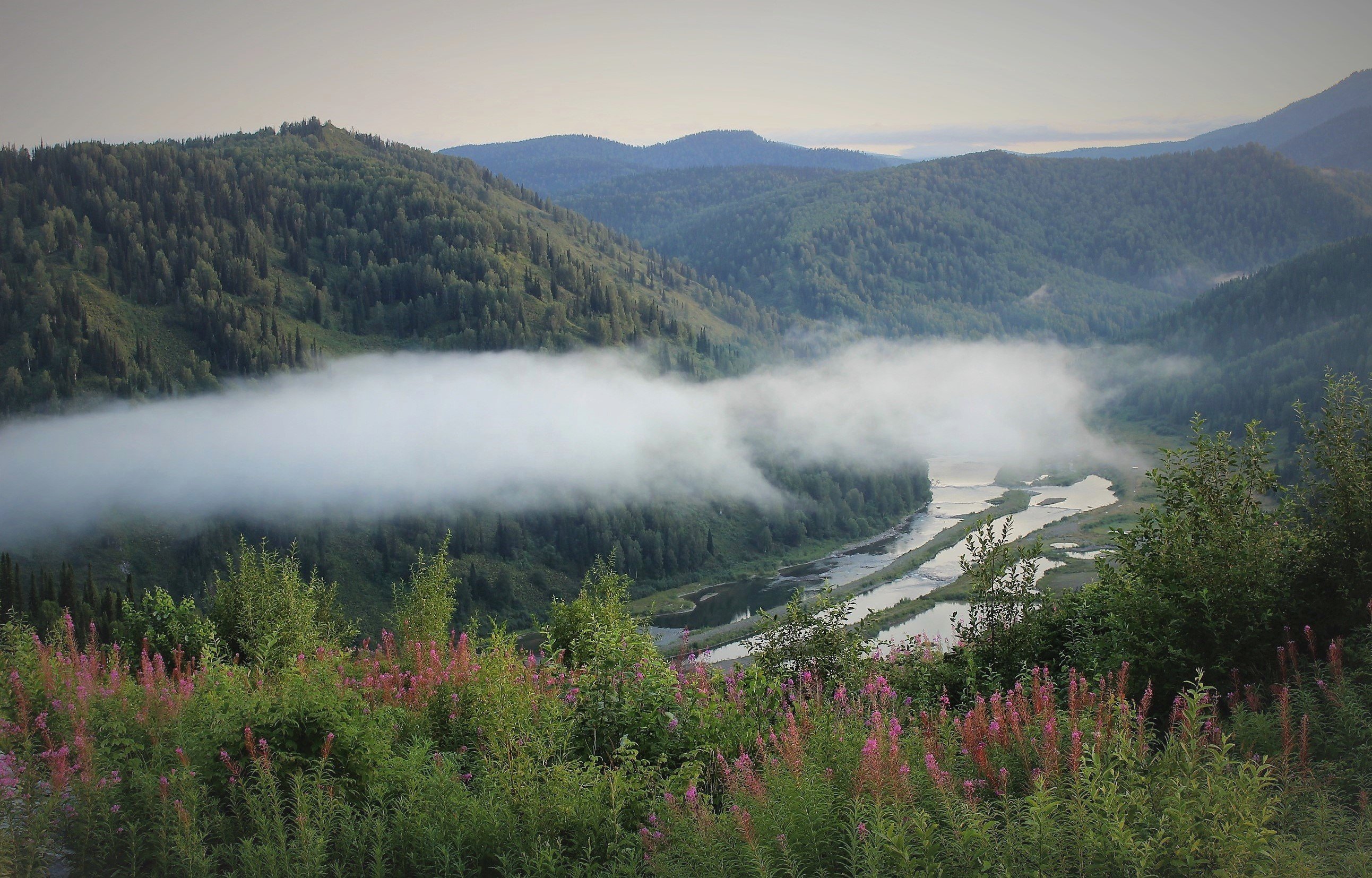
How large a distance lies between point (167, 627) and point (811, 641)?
1379 centimetres

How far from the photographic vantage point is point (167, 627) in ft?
65.4

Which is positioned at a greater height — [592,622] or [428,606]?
[592,622]

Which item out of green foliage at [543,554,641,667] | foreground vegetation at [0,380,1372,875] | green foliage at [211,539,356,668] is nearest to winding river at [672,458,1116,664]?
green foliage at [211,539,356,668]

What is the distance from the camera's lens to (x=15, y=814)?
9.27m

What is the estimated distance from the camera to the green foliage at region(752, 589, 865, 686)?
1541 centimetres

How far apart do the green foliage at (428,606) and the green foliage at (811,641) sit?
20.2ft

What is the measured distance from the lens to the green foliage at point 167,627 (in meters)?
18.1

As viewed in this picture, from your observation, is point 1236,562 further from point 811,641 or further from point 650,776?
point 650,776

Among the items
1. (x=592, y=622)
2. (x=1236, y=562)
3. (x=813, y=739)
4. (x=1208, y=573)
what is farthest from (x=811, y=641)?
(x=1236, y=562)

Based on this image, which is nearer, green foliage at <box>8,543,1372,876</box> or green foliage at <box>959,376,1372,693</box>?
green foliage at <box>8,543,1372,876</box>

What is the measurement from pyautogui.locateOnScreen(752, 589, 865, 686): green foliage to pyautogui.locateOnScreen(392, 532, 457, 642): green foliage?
615 cm

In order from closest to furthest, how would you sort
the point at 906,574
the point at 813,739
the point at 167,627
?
the point at 813,739 < the point at 167,627 < the point at 906,574

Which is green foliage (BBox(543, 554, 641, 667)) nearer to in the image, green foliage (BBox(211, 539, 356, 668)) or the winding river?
green foliage (BBox(211, 539, 356, 668))

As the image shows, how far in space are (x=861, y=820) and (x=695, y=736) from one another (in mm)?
3598
